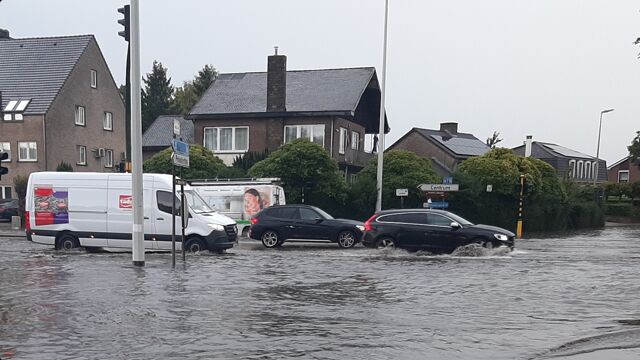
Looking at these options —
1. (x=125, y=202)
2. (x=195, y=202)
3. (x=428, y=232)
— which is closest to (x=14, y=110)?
(x=125, y=202)

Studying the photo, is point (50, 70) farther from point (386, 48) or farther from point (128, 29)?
point (128, 29)

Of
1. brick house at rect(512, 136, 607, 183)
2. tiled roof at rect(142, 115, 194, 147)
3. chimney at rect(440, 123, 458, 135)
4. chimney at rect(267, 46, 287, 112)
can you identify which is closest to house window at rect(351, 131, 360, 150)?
chimney at rect(267, 46, 287, 112)

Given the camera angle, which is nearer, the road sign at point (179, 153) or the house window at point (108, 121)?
the road sign at point (179, 153)

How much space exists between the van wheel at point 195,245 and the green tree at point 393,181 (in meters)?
12.7

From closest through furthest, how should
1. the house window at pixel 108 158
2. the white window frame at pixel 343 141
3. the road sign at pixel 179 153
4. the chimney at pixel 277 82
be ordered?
the road sign at pixel 179 153
the chimney at pixel 277 82
the white window frame at pixel 343 141
the house window at pixel 108 158

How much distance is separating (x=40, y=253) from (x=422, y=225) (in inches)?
472

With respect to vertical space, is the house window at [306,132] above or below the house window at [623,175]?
above

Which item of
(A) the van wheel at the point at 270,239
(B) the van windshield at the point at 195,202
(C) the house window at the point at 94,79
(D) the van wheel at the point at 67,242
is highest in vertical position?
(C) the house window at the point at 94,79

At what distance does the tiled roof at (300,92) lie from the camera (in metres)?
37.6

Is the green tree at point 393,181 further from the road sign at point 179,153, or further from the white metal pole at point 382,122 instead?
the road sign at point 179,153

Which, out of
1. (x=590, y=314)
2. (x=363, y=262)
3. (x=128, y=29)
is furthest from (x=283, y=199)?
(x=590, y=314)

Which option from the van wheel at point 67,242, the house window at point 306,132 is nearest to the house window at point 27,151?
the house window at point 306,132

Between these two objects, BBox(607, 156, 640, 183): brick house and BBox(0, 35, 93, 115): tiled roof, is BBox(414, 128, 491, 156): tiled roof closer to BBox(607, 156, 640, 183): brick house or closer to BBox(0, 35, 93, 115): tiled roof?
A: BBox(607, 156, 640, 183): brick house

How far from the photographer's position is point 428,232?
18781 millimetres
